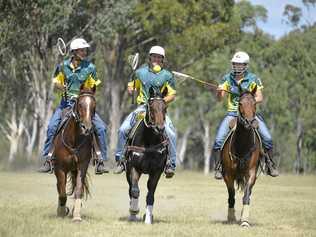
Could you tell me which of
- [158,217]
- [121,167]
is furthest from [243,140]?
[158,217]

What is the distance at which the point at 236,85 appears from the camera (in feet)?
55.9

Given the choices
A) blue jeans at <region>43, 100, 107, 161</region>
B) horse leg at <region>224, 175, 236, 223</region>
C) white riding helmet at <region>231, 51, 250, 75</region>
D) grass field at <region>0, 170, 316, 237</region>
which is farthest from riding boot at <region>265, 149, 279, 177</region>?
blue jeans at <region>43, 100, 107, 161</region>

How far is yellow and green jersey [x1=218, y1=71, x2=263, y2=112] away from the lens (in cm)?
1689

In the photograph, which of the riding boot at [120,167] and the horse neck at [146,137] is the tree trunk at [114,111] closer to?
the riding boot at [120,167]

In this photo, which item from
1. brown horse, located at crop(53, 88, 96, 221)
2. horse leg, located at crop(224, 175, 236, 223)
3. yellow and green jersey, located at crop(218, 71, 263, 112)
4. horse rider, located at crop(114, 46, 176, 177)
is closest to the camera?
brown horse, located at crop(53, 88, 96, 221)

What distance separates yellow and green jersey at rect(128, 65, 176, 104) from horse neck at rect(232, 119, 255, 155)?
1.42 m

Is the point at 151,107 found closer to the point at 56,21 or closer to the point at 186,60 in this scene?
the point at 56,21

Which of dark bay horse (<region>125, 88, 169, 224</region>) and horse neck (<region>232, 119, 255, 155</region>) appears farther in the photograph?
horse neck (<region>232, 119, 255, 155</region>)

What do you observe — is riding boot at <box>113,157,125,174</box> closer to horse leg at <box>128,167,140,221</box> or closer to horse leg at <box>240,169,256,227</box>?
horse leg at <box>128,167,140,221</box>

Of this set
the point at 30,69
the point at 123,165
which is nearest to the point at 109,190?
the point at 123,165

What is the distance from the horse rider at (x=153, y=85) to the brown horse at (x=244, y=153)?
1.10 meters

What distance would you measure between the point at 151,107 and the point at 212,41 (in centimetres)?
3953

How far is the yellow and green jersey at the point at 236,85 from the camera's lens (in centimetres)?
1689

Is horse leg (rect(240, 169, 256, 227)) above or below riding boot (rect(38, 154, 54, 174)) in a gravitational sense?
below
